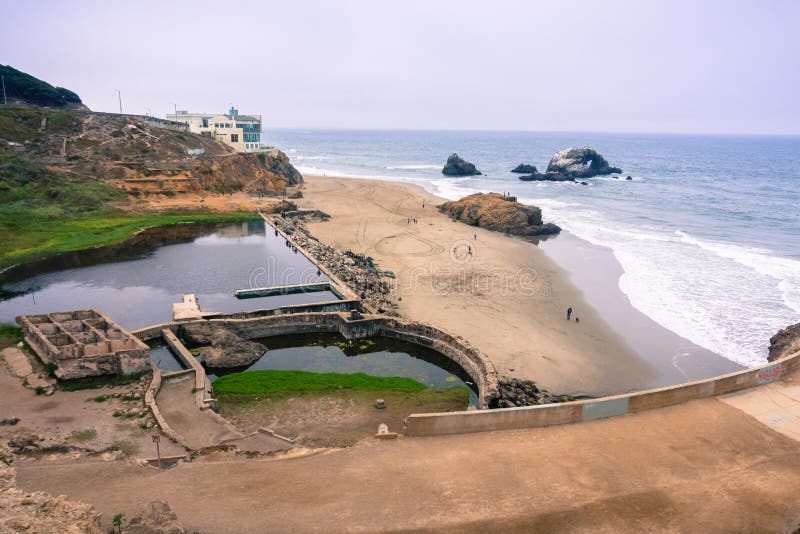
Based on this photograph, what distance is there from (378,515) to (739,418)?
12391 millimetres

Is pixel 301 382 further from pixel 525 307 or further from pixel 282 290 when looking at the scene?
pixel 525 307

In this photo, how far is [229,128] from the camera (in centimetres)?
8988

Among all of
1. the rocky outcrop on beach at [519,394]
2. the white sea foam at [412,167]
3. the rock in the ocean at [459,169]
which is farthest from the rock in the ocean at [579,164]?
the rocky outcrop on beach at [519,394]

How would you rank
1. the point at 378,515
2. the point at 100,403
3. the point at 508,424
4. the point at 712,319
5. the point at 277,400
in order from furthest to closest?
the point at 712,319, the point at 277,400, the point at 100,403, the point at 508,424, the point at 378,515

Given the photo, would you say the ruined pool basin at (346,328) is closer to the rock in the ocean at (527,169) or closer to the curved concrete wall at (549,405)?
the curved concrete wall at (549,405)

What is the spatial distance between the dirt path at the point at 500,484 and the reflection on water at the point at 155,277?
18287 millimetres

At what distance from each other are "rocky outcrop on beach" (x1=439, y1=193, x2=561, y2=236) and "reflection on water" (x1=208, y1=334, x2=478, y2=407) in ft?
106

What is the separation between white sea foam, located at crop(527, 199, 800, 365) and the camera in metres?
30.7

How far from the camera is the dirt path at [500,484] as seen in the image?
12.2 metres

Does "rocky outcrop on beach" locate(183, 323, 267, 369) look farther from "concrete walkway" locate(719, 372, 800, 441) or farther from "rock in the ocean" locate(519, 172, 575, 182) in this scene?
"rock in the ocean" locate(519, 172, 575, 182)

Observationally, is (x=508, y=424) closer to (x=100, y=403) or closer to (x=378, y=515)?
(x=378, y=515)

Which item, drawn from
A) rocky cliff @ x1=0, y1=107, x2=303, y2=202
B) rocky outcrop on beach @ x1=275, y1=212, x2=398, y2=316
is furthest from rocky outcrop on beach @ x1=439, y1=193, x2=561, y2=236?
rocky cliff @ x1=0, y1=107, x2=303, y2=202

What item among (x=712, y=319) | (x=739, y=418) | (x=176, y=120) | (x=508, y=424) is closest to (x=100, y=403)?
(x=508, y=424)

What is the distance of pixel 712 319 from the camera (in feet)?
107
